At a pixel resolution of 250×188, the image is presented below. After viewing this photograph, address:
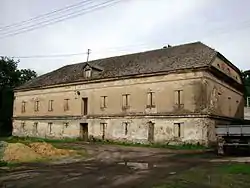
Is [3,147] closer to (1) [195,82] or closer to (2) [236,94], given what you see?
(1) [195,82]

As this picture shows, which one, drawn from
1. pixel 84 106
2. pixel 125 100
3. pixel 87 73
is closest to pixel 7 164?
pixel 125 100

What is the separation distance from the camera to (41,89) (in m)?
45.3

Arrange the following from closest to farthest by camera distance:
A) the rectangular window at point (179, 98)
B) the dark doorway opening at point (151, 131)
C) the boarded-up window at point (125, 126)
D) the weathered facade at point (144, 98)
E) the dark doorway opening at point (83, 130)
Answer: the weathered facade at point (144, 98)
the rectangular window at point (179, 98)
the dark doorway opening at point (151, 131)
the boarded-up window at point (125, 126)
the dark doorway opening at point (83, 130)

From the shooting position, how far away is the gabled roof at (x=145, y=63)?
3241cm

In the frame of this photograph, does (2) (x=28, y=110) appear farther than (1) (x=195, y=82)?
Yes

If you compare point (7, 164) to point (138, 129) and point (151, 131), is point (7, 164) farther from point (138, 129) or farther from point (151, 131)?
point (138, 129)

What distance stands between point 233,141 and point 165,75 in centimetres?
1198

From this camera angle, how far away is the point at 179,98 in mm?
31641

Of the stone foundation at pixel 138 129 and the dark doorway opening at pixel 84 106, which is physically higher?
the dark doorway opening at pixel 84 106

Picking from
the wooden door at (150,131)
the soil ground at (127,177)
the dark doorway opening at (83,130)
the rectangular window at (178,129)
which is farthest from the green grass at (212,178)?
the dark doorway opening at (83,130)

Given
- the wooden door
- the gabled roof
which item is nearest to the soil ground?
the wooden door

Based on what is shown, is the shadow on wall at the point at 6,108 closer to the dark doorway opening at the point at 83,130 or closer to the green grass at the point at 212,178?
the dark doorway opening at the point at 83,130

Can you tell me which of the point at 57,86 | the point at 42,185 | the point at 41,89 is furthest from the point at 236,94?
the point at 42,185

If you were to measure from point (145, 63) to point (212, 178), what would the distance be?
24.7 metres
